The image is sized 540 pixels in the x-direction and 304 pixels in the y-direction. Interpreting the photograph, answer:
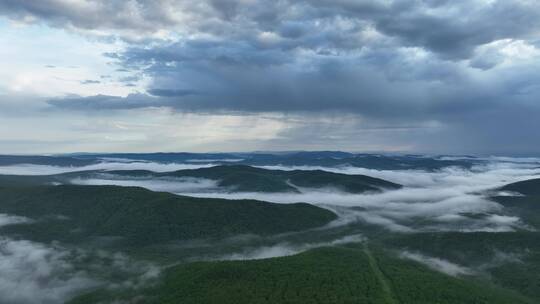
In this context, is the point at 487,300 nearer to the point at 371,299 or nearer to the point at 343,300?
the point at 371,299

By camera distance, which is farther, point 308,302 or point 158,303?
point 158,303

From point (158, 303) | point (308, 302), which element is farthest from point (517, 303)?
point (158, 303)

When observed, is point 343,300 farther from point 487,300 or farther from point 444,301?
point 487,300

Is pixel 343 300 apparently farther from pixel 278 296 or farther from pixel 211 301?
pixel 211 301

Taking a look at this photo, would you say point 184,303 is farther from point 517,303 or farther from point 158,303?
point 517,303

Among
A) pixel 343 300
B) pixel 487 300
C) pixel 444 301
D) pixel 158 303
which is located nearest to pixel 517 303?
pixel 487 300

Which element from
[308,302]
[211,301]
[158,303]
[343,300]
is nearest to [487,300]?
[343,300]
